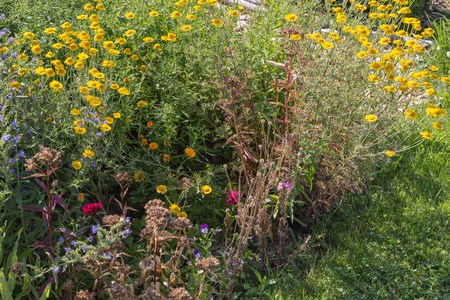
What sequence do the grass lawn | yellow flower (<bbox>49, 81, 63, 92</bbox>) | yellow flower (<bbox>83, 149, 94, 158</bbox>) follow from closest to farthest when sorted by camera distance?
1. yellow flower (<bbox>83, 149, 94, 158</bbox>)
2. yellow flower (<bbox>49, 81, 63, 92</bbox>)
3. the grass lawn

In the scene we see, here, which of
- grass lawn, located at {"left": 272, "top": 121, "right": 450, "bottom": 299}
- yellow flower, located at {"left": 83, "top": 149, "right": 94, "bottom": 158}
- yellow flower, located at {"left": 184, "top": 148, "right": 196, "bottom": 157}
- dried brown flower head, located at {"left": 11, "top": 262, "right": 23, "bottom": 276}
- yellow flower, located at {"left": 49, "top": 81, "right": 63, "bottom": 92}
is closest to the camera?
dried brown flower head, located at {"left": 11, "top": 262, "right": 23, "bottom": 276}

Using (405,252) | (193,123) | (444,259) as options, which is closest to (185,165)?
(193,123)

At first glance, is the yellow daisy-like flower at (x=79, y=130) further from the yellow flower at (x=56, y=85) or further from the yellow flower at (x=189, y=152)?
the yellow flower at (x=189, y=152)

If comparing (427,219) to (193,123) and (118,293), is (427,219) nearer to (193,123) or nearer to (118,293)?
(193,123)

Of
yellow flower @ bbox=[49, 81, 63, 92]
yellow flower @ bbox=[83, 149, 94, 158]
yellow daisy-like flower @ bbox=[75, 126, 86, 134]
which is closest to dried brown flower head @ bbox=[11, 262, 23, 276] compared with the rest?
yellow flower @ bbox=[83, 149, 94, 158]

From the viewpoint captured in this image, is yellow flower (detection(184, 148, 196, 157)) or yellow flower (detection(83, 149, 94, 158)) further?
yellow flower (detection(184, 148, 196, 157))

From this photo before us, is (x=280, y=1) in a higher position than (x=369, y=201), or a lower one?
higher

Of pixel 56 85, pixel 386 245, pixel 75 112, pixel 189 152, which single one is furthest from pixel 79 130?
pixel 386 245

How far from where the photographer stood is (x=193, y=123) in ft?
11.5

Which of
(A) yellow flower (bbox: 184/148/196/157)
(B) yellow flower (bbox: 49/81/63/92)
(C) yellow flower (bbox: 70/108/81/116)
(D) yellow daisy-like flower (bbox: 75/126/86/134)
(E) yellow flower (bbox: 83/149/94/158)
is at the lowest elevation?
(A) yellow flower (bbox: 184/148/196/157)

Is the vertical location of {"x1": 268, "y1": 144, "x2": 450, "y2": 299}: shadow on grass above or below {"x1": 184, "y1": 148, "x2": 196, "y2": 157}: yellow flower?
below

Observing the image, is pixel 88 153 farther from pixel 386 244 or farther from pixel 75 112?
pixel 386 244

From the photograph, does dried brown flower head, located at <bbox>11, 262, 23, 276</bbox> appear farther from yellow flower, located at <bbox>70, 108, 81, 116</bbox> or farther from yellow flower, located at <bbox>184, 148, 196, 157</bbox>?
yellow flower, located at <bbox>184, 148, 196, 157</bbox>

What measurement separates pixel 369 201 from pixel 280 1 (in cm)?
212
